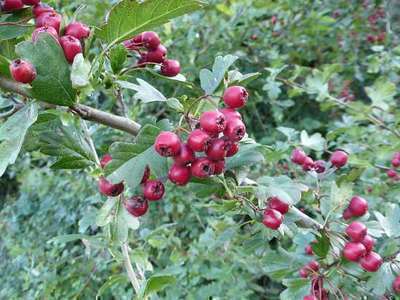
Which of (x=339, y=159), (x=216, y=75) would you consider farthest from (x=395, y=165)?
(x=216, y=75)

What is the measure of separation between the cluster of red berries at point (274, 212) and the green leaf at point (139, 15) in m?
0.42

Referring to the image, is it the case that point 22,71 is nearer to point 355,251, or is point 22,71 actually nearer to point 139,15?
point 139,15

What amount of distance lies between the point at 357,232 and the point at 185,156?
48cm

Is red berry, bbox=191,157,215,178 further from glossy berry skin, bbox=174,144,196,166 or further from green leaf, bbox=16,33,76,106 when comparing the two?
green leaf, bbox=16,33,76,106

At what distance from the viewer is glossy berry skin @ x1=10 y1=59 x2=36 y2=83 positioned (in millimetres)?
728

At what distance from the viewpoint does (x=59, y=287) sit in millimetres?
1656

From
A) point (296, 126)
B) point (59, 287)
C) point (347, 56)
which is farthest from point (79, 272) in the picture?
point (347, 56)

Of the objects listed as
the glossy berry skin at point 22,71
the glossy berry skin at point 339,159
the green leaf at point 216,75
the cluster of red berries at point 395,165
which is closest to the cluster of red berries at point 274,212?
the green leaf at point 216,75

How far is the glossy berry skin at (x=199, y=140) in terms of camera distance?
744 mm

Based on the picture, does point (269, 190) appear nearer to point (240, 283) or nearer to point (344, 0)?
point (240, 283)

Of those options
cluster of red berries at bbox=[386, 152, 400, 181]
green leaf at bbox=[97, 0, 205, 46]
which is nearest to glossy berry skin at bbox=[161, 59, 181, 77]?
green leaf at bbox=[97, 0, 205, 46]

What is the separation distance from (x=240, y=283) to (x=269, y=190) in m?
1.11

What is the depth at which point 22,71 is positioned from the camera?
730 millimetres

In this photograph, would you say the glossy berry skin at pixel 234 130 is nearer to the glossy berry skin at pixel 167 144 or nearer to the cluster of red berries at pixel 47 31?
the glossy berry skin at pixel 167 144
